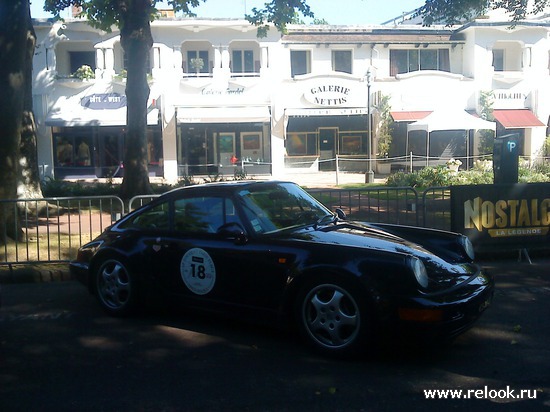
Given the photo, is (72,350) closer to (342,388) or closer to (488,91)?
(342,388)

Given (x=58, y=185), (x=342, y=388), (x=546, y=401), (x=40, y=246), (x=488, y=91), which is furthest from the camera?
(x=488, y=91)

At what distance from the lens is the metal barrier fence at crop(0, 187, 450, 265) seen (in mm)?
8906

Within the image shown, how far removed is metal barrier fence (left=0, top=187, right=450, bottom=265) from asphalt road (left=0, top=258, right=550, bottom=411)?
276 centimetres

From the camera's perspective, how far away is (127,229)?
6320 mm

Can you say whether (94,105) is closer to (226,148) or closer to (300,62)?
(226,148)

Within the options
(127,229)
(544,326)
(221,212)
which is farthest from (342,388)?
(127,229)

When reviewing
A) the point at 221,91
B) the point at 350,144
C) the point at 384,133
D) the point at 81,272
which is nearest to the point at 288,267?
the point at 81,272

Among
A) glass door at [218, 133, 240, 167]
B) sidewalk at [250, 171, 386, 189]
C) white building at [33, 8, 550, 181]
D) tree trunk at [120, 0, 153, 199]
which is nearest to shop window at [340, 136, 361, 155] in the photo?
white building at [33, 8, 550, 181]

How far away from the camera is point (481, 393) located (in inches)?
163

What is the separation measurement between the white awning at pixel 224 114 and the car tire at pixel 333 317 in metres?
24.1

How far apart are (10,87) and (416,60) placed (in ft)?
82.2

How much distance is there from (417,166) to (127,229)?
2519 centimetres

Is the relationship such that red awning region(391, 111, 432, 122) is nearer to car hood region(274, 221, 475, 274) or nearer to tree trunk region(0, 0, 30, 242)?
tree trunk region(0, 0, 30, 242)

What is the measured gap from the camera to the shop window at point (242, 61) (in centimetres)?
2982
